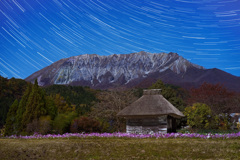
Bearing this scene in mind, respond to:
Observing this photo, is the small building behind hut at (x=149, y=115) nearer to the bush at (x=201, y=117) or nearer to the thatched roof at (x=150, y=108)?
the thatched roof at (x=150, y=108)

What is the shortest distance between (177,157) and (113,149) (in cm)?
364

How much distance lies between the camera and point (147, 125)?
24609 millimetres

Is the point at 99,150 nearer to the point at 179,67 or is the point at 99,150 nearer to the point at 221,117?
the point at 221,117

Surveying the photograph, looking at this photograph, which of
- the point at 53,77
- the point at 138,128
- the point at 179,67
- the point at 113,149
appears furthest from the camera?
the point at 53,77

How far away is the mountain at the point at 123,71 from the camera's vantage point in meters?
124

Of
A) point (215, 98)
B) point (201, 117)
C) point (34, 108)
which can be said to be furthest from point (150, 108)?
point (215, 98)

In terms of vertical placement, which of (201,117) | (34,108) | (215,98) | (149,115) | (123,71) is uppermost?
(123,71)

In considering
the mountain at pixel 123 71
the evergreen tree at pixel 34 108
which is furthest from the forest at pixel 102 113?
the mountain at pixel 123 71

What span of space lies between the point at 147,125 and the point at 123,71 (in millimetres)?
126827

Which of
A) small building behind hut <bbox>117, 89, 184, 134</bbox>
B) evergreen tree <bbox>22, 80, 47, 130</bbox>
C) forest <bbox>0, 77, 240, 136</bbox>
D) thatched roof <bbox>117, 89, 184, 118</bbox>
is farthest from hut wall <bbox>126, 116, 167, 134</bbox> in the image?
evergreen tree <bbox>22, 80, 47, 130</bbox>

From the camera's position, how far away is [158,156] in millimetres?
11266

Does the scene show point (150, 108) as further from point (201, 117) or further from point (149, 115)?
point (201, 117)

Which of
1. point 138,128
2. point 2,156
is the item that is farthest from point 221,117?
point 2,156

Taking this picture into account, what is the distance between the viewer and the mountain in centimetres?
12388
